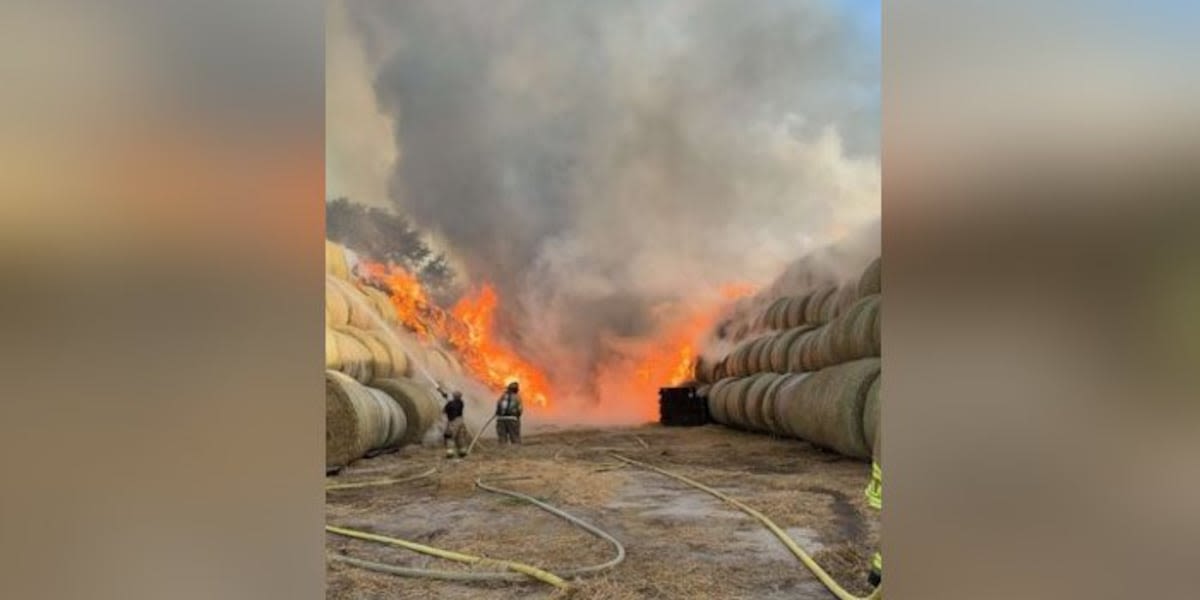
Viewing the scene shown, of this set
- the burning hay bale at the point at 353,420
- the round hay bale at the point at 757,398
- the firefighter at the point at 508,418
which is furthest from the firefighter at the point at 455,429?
the round hay bale at the point at 757,398

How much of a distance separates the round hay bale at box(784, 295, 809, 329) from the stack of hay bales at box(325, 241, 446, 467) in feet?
5.97

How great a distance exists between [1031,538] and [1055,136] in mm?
197

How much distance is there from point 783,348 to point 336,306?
221 cm

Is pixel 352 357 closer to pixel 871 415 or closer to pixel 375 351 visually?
pixel 375 351

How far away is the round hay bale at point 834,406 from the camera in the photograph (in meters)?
3.26

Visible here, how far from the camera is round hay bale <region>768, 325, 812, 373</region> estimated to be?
3895 millimetres

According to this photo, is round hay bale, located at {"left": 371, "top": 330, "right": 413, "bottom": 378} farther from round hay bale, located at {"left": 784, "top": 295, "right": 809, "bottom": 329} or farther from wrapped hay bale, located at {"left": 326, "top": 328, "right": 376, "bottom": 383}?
round hay bale, located at {"left": 784, "top": 295, "right": 809, "bottom": 329}

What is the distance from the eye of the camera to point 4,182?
0.34m

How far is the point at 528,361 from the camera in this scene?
12.8ft

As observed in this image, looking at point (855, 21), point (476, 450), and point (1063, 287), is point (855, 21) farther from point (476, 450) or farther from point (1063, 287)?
point (1063, 287)

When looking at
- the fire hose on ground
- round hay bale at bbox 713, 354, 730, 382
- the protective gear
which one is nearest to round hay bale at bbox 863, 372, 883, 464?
round hay bale at bbox 713, 354, 730, 382

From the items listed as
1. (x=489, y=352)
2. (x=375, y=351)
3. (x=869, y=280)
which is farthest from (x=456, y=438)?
(x=869, y=280)

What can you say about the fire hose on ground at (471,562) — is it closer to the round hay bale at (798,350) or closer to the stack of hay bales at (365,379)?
the stack of hay bales at (365,379)

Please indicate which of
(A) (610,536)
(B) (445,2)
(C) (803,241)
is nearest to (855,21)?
(C) (803,241)
